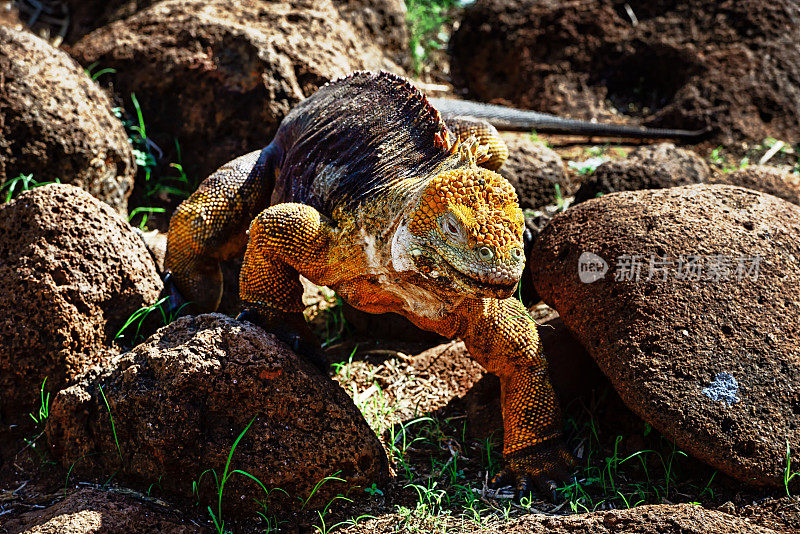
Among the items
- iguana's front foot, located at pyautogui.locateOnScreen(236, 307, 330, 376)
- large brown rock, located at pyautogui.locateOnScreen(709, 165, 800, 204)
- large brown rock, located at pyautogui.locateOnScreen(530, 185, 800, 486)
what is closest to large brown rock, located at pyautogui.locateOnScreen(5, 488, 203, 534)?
iguana's front foot, located at pyautogui.locateOnScreen(236, 307, 330, 376)

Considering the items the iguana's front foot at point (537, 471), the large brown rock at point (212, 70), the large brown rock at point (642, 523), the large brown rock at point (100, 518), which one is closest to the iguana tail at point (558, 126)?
the large brown rock at point (212, 70)

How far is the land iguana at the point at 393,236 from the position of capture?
2828mm

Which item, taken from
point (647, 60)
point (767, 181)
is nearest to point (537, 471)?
point (767, 181)

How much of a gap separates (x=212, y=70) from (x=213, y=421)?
318 cm

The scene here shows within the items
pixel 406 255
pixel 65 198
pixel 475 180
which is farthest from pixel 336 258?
pixel 65 198

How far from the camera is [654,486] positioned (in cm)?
325

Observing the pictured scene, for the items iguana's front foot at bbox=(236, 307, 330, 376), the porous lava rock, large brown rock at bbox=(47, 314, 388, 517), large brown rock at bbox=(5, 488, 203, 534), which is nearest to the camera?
large brown rock at bbox=(5, 488, 203, 534)

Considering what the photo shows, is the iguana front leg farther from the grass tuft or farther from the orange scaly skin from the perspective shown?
the grass tuft

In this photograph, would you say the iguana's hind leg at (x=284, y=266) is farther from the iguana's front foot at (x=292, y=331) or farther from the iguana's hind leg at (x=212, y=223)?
the iguana's hind leg at (x=212, y=223)

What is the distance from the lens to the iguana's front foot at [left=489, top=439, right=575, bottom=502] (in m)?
3.30

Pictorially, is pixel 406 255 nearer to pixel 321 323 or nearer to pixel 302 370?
pixel 302 370

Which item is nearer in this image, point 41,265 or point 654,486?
point 654,486

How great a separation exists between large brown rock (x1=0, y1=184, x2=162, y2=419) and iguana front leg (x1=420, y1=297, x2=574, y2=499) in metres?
1.63

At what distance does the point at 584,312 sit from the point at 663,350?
0.45 meters
